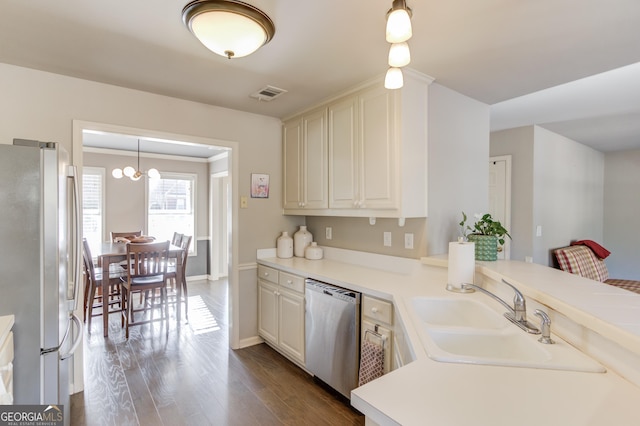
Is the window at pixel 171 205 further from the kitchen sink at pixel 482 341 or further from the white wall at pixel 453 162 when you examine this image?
the kitchen sink at pixel 482 341

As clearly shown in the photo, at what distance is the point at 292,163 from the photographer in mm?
3336

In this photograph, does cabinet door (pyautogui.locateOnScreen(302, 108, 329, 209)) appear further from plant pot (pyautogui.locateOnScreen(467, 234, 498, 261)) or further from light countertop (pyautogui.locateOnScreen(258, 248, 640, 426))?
light countertop (pyautogui.locateOnScreen(258, 248, 640, 426))

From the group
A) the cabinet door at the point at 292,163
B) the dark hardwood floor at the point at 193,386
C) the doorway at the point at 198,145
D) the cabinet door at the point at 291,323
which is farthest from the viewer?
the cabinet door at the point at 292,163

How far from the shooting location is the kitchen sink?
1.09 m

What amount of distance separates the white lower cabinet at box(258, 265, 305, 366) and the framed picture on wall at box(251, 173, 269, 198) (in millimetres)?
751

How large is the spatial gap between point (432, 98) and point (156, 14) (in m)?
1.92

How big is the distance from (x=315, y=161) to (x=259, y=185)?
703mm

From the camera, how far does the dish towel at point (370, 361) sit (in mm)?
1959

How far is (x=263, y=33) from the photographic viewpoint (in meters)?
1.58

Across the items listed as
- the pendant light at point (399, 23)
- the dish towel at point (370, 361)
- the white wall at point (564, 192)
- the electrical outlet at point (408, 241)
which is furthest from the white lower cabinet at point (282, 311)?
the white wall at point (564, 192)

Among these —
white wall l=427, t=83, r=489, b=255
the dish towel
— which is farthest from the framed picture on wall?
the dish towel

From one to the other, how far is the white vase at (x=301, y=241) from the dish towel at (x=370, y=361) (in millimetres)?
1450

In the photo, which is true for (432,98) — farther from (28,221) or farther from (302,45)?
(28,221)

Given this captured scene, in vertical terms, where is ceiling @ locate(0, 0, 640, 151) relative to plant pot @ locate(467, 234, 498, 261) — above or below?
above
